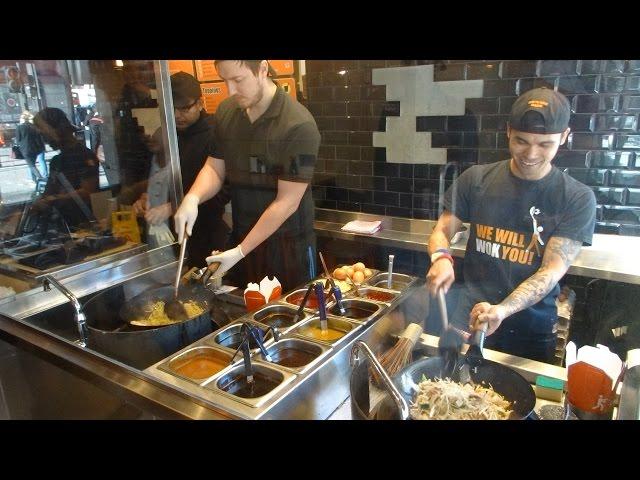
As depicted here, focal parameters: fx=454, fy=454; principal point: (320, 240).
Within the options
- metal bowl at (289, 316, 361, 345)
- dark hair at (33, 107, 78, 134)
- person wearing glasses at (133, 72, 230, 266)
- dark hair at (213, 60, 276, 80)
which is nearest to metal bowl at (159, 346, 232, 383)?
metal bowl at (289, 316, 361, 345)

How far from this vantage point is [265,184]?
155cm

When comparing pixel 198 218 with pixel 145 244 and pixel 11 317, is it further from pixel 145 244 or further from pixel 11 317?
pixel 11 317

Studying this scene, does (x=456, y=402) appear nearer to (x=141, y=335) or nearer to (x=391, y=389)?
(x=391, y=389)

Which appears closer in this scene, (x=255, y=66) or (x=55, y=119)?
(x=255, y=66)

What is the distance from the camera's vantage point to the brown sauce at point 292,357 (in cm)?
121

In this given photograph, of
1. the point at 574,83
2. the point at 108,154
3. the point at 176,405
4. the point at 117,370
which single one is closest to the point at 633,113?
the point at 574,83

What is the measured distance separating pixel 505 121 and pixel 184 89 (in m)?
1.08

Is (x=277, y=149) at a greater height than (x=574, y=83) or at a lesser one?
lesser

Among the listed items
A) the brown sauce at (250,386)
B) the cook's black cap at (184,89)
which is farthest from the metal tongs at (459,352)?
the cook's black cap at (184,89)

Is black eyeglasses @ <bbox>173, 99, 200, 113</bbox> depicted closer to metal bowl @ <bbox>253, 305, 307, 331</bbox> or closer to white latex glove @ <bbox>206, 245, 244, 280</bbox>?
white latex glove @ <bbox>206, 245, 244, 280</bbox>

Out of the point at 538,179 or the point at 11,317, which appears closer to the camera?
the point at 538,179

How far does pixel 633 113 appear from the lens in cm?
91

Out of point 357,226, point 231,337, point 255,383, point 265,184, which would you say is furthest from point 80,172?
point 255,383
